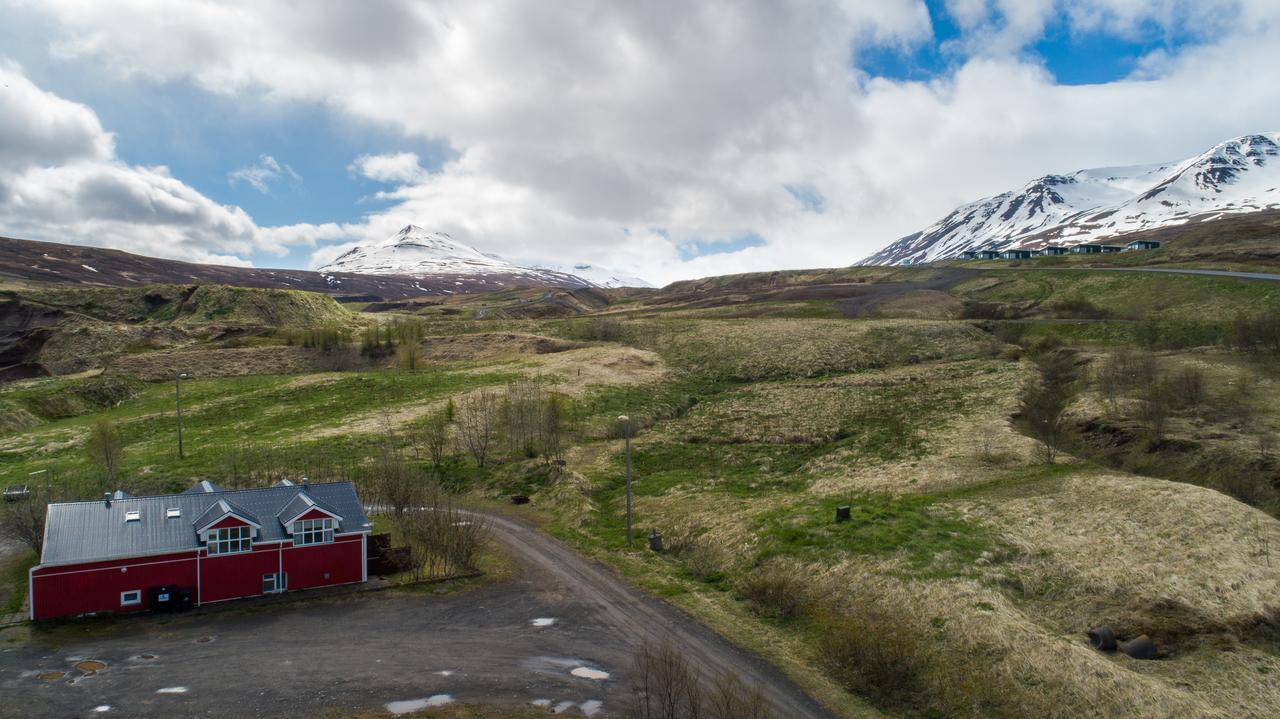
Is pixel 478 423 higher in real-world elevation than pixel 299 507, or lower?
higher

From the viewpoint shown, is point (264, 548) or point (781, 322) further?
point (781, 322)

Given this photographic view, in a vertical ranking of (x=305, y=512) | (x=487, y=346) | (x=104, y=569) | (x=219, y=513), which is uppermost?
(x=487, y=346)

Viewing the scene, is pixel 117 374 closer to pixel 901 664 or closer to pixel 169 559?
pixel 169 559

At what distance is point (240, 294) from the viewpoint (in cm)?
11600

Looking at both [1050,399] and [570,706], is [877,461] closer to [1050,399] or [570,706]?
[1050,399]

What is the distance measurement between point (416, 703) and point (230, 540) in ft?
50.0

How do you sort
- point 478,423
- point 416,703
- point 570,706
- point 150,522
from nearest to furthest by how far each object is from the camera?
point 570,706 < point 416,703 < point 150,522 < point 478,423

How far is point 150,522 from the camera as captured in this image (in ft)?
94.9

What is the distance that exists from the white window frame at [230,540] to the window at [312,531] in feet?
6.30

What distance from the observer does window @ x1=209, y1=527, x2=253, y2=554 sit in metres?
28.8

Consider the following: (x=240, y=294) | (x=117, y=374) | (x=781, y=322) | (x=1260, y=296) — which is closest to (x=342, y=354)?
(x=117, y=374)

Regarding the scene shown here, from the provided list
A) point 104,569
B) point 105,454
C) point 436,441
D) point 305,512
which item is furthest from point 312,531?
point 105,454

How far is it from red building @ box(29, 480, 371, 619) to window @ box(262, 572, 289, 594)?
42mm

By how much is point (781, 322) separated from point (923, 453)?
2382 inches
